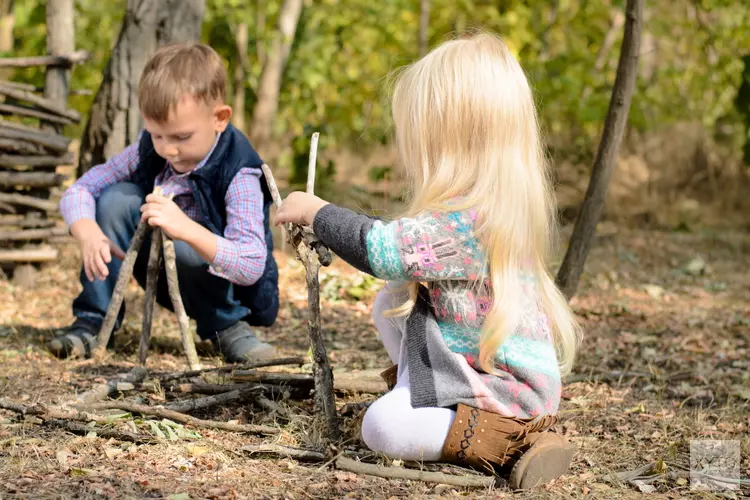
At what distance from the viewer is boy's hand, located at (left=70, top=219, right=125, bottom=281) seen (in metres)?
3.02

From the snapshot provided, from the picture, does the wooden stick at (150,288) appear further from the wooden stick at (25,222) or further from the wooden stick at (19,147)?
the wooden stick at (25,222)

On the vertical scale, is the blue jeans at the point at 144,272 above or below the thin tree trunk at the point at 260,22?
below

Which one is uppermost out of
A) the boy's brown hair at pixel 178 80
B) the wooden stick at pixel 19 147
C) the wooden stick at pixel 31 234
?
the boy's brown hair at pixel 178 80

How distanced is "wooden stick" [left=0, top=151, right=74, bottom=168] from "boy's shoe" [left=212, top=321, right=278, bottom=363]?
1864 millimetres

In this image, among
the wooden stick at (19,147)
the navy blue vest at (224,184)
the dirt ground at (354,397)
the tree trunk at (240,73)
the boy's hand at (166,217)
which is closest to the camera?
the dirt ground at (354,397)

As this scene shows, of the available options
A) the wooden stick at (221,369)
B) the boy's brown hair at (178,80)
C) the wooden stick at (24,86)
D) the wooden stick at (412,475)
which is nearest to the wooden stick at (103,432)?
the wooden stick at (221,369)

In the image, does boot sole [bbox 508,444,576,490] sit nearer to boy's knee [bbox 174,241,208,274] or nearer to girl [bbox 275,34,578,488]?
girl [bbox 275,34,578,488]

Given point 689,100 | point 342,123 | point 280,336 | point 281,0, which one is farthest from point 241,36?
point 689,100

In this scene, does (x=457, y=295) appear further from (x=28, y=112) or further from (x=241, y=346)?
(x=28, y=112)

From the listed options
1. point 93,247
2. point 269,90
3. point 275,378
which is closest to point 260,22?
point 269,90

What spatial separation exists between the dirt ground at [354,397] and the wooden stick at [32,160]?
65cm

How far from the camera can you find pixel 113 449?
2.21 meters

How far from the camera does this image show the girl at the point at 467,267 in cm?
216

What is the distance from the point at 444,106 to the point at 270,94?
233 inches
